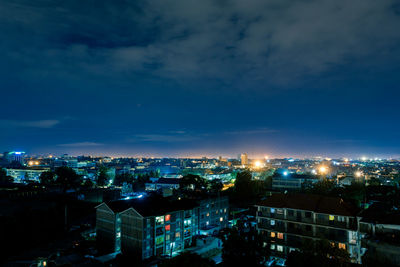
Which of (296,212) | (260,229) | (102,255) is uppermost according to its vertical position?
(296,212)

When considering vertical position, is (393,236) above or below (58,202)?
above

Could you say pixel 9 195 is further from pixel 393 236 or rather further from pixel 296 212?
pixel 393 236

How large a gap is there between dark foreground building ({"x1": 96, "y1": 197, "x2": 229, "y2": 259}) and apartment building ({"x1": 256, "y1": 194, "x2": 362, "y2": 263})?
10.5 metres

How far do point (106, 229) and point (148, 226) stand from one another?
24.1 ft

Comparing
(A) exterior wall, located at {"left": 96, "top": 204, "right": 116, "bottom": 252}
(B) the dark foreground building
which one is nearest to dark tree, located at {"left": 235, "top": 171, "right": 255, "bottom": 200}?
(B) the dark foreground building

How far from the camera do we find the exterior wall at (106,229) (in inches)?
1259

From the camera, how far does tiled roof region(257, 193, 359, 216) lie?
81.0ft

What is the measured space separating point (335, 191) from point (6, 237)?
192 ft

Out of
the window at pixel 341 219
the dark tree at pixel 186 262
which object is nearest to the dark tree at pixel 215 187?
the window at pixel 341 219

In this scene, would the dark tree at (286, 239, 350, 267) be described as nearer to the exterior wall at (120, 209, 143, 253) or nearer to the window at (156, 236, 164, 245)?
the window at (156, 236, 164, 245)

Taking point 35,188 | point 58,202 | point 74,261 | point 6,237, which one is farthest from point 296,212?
point 35,188

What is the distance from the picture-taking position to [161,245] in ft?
99.9

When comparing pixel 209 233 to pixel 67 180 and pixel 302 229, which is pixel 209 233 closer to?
pixel 302 229

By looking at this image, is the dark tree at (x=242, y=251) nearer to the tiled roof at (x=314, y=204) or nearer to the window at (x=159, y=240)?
the tiled roof at (x=314, y=204)
